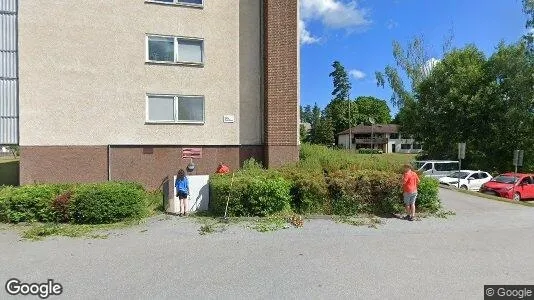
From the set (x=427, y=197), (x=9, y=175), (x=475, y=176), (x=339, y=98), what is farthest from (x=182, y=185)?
(x=339, y=98)

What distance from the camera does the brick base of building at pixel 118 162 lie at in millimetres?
11750

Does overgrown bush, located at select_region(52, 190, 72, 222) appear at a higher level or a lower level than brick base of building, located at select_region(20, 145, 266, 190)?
lower

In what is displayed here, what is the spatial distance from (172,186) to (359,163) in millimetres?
5803

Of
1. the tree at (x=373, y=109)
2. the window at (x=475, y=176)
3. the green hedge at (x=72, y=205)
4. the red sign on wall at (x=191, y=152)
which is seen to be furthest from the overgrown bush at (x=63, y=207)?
the tree at (x=373, y=109)

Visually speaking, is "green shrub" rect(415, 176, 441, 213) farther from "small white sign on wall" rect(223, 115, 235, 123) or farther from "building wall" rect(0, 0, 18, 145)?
"building wall" rect(0, 0, 18, 145)

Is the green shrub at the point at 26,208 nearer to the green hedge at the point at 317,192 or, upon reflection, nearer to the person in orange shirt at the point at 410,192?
the green hedge at the point at 317,192

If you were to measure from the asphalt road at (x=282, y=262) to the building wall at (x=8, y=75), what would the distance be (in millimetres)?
5222

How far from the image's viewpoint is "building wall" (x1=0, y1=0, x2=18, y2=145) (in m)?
11.6

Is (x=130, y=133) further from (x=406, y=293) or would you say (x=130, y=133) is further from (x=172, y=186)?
(x=406, y=293)

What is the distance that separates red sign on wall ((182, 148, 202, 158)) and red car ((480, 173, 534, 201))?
605 inches

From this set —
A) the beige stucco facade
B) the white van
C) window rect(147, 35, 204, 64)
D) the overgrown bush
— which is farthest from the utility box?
the white van

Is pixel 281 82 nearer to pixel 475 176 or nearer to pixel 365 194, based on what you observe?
pixel 365 194

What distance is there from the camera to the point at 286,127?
519 inches

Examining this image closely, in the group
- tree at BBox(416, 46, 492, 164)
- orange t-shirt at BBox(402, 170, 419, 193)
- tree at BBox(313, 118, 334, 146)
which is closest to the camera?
orange t-shirt at BBox(402, 170, 419, 193)
